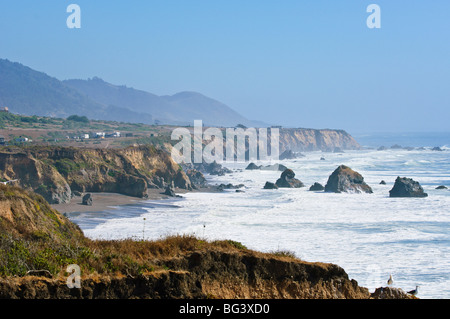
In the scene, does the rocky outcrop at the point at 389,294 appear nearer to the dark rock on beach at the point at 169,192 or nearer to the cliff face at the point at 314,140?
the dark rock on beach at the point at 169,192

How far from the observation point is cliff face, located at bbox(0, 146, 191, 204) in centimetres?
4128

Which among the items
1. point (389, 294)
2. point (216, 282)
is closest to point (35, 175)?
point (216, 282)

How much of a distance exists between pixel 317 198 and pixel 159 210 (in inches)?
582

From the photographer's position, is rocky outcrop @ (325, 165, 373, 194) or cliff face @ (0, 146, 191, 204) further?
rocky outcrop @ (325, 165, 373, 194)

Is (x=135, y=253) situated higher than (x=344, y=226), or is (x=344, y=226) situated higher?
(x=135, y=253)

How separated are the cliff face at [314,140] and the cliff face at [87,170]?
104 meters

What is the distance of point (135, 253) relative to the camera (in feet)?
33.9

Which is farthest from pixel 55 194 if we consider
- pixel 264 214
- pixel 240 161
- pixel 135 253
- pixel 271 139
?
pixel 271 139

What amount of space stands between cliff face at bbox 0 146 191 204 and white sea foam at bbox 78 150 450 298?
4.88 m

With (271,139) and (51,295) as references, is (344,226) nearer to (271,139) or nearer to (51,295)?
(51,295)

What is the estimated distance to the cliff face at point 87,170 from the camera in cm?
4128

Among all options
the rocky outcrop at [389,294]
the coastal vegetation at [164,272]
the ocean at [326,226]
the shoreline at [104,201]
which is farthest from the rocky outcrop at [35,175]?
the rocky outcrop at [389,294]

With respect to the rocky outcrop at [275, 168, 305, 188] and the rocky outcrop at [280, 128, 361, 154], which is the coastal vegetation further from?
the rocky outcrop at [280, 128, 361, 154]

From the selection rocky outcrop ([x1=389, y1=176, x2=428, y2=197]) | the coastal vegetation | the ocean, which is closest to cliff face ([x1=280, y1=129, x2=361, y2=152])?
rocky outcrop ([x1=389, y1=176, x2=428, y2=197])
